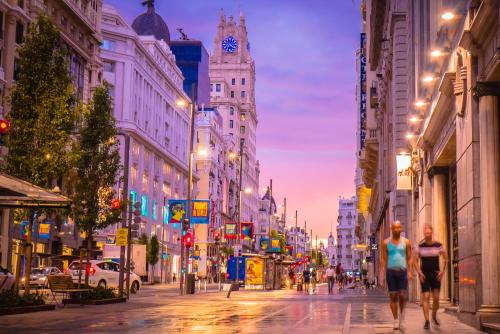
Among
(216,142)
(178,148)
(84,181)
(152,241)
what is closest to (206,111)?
(216,142)

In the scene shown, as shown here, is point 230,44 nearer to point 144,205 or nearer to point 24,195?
point 144,205

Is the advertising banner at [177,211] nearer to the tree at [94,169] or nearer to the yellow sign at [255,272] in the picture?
the yellow sign at [255,272]

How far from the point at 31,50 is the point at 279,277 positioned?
4347cm

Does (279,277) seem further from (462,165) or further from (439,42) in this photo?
(462,165)

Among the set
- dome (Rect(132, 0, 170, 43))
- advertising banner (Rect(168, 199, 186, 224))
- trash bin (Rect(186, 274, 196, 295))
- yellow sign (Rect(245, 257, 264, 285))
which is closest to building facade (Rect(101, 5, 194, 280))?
dome (Rect(132, 0, 170, 43))

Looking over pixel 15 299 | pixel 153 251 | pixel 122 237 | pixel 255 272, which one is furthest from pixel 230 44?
pixel 15 299

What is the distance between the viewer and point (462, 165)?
1661cm

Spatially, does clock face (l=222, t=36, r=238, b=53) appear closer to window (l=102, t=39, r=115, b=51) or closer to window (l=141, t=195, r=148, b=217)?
window (l=141, t=195, r=148, b=217)

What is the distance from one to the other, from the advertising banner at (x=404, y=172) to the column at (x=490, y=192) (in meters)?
16.0

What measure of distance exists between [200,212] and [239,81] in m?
140

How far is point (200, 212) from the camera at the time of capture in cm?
4634

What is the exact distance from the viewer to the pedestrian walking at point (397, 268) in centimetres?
1359

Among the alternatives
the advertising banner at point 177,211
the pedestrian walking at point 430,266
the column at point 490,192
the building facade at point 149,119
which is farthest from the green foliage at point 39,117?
the building facade at point 149,119

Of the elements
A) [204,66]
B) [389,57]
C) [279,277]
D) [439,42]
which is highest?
[204,66]
